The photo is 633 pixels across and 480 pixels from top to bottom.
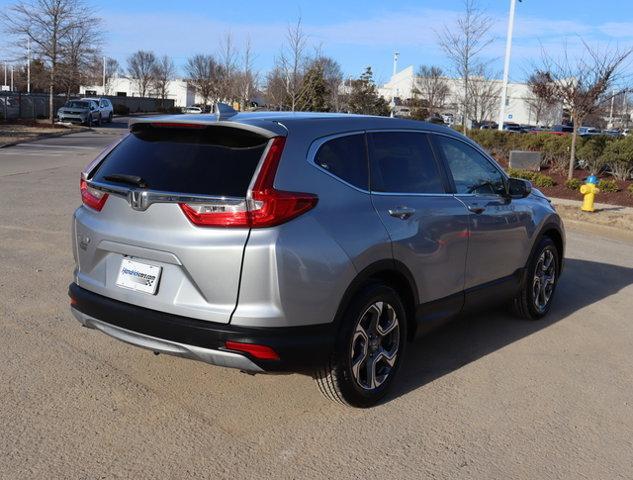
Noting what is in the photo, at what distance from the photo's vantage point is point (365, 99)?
140 ft

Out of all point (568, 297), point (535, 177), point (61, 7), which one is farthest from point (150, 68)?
point (568, 297)

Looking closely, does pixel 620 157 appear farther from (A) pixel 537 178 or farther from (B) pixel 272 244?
(B) pixel 272 244

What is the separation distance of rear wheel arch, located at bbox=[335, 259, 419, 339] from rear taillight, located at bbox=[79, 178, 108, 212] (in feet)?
5.04

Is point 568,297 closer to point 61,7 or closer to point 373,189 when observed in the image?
point 373,189

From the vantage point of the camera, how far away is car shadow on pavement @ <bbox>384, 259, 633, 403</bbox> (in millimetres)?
4629

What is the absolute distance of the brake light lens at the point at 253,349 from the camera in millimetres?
3324

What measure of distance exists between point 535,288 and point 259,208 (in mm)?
3543

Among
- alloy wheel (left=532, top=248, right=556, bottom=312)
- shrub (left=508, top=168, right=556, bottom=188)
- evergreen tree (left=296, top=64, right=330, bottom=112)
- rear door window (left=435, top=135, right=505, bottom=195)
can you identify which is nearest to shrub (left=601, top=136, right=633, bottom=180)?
shrub (left=508, top=168, right=556, bottom=188)

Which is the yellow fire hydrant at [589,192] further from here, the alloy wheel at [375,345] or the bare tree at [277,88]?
the bare tree at [277,88]

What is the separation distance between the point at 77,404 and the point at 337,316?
163 cm

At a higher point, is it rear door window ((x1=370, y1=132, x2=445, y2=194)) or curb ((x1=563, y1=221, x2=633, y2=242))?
rear door window ((x1=370, y1=132, x2=445, y2=194))

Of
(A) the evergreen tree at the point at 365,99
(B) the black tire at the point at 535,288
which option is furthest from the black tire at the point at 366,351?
(A) the evergreen tree at the point at 365,99

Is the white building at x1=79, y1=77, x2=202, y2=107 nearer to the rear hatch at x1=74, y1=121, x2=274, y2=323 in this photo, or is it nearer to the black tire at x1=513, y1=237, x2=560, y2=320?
the black tire at x1=513, y1=237, x2=560, y2=320

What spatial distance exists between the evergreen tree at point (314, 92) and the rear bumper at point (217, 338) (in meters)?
27.6
